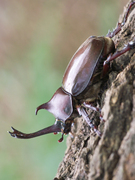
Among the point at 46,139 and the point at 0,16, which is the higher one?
the point at 0,16

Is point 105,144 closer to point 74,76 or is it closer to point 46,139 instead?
point 74,76

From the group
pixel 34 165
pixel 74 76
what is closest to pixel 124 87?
pixel 74 76

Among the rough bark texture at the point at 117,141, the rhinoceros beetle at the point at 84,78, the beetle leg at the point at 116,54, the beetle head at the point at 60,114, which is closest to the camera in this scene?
the rough bark texture at the point at 117,141

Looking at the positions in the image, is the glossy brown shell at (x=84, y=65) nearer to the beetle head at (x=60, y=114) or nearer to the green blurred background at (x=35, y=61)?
the beetle head at (x=60, y=114)

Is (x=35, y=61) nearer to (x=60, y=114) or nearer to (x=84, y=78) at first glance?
(x=60, y=114)

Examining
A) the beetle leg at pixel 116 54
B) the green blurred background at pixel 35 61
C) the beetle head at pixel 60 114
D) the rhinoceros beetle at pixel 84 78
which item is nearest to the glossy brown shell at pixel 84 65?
the rhinoceros beetle at pixel 84 78

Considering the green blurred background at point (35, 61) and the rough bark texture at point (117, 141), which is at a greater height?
the green blurred background at point (35, 61)

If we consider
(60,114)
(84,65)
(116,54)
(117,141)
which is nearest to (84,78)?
(84,65)

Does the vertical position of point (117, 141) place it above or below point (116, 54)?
below
